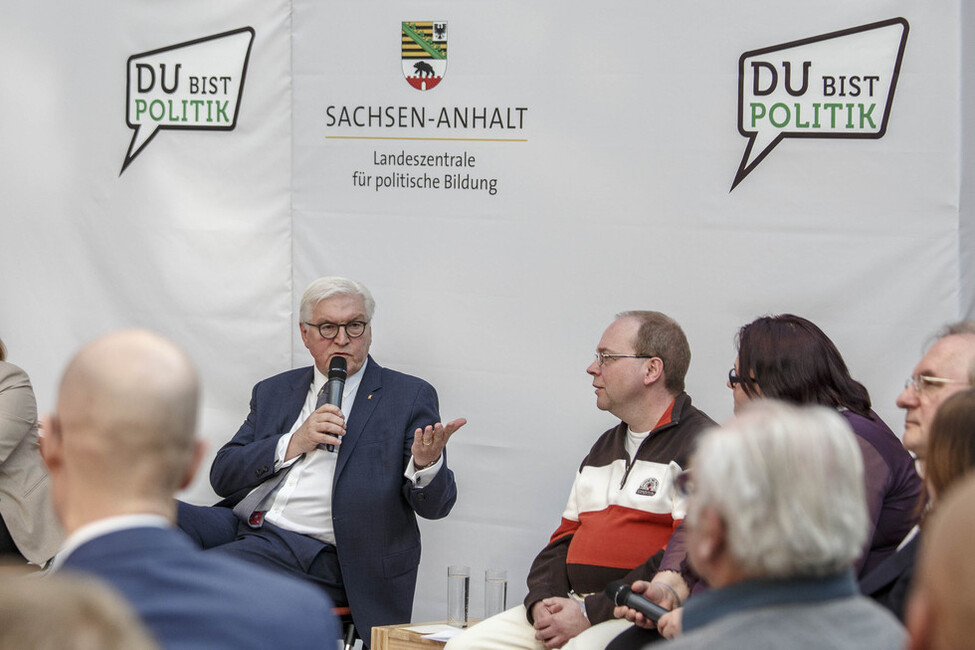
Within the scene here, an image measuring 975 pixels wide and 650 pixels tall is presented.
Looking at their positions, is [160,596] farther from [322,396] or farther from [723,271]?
[723,271]

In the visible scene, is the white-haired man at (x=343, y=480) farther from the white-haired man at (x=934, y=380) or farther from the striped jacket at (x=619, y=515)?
the white-haired man at (x=934, y=380)

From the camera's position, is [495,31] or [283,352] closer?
[495,31]

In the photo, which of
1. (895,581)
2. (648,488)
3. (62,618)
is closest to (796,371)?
(648,488)

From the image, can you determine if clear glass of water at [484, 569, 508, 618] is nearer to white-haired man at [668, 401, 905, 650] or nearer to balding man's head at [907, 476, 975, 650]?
white-haired man at [668, 401, 905, 650]

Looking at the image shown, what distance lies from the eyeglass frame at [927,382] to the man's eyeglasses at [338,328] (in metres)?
2.01

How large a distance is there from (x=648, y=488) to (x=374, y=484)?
992mm

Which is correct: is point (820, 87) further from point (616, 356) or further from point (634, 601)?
point (634, 601)

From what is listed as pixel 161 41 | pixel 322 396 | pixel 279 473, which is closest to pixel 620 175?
pixel 322 396

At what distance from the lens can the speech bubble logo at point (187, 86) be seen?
5.25 m

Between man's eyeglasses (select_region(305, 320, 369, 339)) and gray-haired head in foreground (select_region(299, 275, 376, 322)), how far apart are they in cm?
6

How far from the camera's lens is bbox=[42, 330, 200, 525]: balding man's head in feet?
5.36

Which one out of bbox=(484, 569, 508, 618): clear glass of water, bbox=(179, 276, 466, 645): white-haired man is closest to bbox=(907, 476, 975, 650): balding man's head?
bbox=(179, 276, 466, 645): white-haired man

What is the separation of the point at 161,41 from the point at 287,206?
3.36 ft

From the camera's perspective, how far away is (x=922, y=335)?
394 cm
